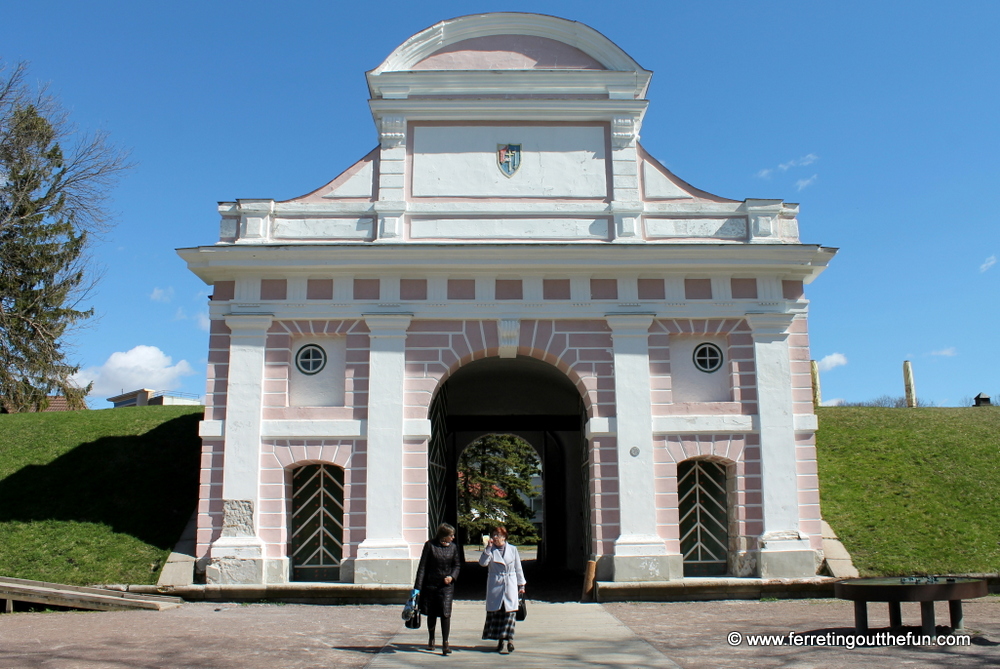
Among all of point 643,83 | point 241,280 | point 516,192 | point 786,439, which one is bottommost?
point 786,439

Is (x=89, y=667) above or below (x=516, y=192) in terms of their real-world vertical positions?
below

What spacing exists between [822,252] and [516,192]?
5435mm

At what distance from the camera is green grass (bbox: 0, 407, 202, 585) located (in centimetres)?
1320

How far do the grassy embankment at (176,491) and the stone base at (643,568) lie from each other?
3227 mm

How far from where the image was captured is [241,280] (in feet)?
46.0

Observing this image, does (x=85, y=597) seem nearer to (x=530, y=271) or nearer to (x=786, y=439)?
(x=530, y=271)

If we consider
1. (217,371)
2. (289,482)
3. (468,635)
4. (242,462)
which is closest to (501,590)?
(468,635)

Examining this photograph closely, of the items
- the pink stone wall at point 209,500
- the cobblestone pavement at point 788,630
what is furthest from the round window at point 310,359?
the cobblestone pavement at point 788,630

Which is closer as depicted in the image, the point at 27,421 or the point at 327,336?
the point at 327,336

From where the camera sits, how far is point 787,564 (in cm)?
1318

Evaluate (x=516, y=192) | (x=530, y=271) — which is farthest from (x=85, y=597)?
(x=516, y=192)

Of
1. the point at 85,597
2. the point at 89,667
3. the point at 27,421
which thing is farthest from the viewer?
the point at 27,421

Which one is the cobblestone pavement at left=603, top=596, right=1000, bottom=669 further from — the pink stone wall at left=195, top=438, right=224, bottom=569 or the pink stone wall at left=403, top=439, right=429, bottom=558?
the pink stone wall at left=195, top=438, right=224, bottom=569

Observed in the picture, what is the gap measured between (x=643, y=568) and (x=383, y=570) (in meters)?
4.16
